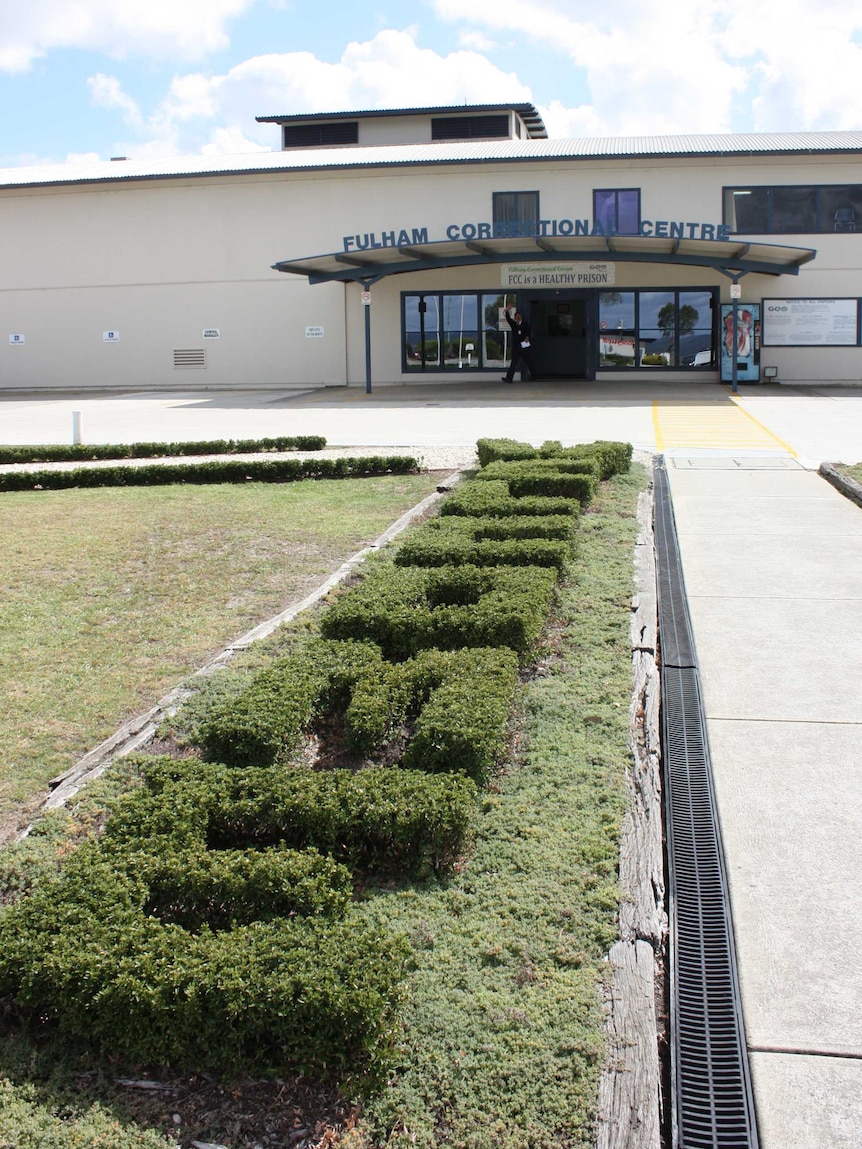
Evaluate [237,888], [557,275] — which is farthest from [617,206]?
[237,888]

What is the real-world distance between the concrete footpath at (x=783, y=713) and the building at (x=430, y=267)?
40.6 feet

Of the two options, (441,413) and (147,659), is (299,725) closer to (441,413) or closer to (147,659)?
(147,659)

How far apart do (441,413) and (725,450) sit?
7.79 metres

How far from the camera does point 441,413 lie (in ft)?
69.5

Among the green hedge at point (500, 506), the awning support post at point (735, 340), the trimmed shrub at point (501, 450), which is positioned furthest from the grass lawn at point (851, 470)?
the awning support post at point (735, 340)

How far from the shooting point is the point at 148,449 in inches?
590

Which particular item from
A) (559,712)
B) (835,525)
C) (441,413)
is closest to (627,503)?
(835,525)

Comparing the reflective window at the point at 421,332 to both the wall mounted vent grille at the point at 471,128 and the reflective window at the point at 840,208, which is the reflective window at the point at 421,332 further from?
the wall mounted vent grille at the point at 471,128

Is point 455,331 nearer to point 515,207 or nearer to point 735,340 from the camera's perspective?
point 515,207

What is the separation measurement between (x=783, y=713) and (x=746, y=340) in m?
25.0

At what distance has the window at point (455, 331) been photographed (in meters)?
30.1

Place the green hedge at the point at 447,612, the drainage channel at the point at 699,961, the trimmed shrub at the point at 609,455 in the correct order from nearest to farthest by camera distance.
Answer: the drainage channel at the point at 699,961
the green hedge at the point at 447,612
the trimmed shrub at the point at 609,455

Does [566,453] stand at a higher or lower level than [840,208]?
lower

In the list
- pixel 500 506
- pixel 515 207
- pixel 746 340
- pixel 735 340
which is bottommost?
pixel 500 506
